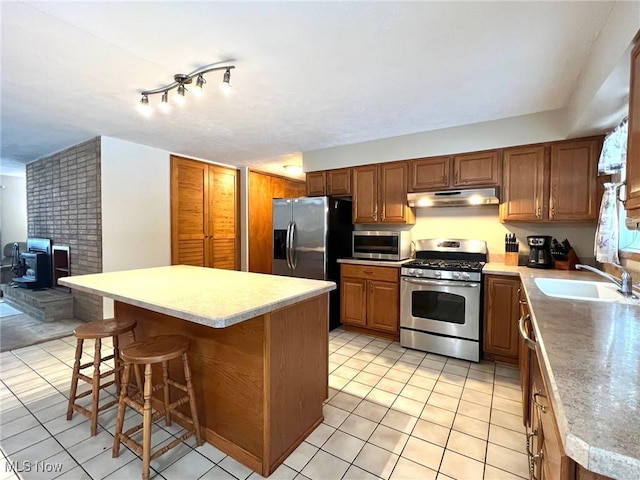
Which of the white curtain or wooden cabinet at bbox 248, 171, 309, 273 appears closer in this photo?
the white curtain

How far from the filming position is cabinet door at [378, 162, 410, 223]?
11.9 ft

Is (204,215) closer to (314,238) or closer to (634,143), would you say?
(314,238)

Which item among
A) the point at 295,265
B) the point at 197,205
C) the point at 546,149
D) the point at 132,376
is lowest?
the point at 132,376

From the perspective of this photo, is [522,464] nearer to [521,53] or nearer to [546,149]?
[521,53]

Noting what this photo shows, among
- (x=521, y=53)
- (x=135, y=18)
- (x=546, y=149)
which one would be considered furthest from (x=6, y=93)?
(x=546, y=149)

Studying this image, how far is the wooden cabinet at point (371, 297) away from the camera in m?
3.39

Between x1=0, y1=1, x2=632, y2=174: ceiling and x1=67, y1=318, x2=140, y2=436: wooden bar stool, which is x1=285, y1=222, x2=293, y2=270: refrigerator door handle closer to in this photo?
x1=0, y1=1, x2=632, y2=174: ceiling

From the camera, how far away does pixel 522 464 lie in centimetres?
162

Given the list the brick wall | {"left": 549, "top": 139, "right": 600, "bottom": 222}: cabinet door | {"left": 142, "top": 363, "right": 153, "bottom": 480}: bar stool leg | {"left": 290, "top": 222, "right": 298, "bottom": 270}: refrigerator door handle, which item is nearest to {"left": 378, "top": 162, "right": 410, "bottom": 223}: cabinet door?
{"left": 290, "top": 222, "right": 298, "bottom": 270}: refrigerator door handle

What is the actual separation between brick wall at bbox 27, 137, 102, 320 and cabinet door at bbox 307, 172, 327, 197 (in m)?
2.61

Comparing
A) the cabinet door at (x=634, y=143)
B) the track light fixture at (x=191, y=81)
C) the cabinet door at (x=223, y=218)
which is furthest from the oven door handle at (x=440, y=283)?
the cabinet door at (x=223, y=218)

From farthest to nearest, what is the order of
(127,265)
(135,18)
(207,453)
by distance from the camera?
(127,265), (207,453), (135,18)

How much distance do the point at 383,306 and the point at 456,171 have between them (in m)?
1.71

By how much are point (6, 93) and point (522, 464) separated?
14.7ft
